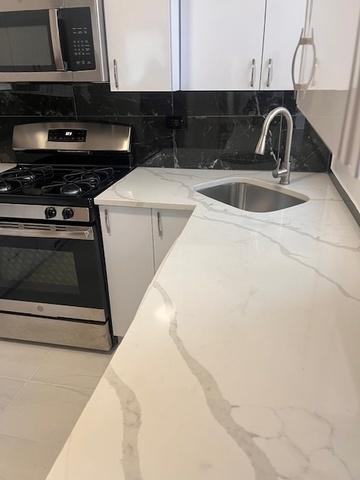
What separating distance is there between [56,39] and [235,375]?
169cm

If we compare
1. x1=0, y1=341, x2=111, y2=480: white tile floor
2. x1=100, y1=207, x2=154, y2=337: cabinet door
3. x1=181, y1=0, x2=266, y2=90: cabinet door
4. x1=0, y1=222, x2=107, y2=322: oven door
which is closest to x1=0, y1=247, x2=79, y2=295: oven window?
x1=0, y1=222, x2=107, y2=322: oven door

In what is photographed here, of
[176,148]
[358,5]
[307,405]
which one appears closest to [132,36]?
[176,148]

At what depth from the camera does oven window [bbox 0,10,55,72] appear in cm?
175

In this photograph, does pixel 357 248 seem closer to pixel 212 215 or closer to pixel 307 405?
pixel 212 215

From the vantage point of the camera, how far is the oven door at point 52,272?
1904 millimetres

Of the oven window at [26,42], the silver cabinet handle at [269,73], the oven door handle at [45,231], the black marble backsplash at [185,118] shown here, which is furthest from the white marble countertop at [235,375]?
the oven window at [26,42]

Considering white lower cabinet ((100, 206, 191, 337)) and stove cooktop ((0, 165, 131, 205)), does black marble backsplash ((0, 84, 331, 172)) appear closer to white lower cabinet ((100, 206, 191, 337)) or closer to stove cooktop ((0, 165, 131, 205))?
stove cooktop ((0, 165, 131, 205))

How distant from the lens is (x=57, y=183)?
6.51ft

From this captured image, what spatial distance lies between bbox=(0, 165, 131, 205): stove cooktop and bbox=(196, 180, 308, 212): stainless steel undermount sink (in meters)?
0.54

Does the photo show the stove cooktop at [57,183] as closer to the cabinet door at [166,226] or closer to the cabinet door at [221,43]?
the cabinet door at [166,226]

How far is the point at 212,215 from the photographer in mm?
1588

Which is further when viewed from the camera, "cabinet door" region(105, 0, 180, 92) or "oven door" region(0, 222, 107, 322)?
"oven door" region(0, 222, 107, 322)

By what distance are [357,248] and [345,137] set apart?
3.04ft

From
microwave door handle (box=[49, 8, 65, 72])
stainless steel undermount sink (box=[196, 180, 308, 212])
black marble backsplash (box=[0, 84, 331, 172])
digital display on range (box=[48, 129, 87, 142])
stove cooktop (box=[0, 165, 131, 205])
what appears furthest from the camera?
digital display on range (box=[48, 129, 87, 142])
